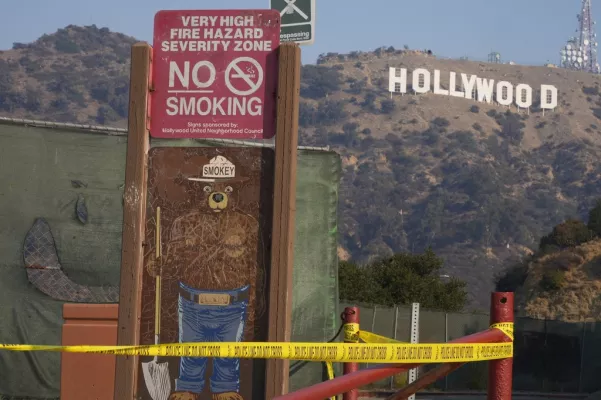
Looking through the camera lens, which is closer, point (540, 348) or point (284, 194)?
point (284, 194)

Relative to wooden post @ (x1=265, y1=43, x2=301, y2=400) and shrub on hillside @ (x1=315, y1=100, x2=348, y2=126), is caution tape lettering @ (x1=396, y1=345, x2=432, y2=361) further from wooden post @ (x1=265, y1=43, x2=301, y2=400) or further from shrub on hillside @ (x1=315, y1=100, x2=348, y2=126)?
shrub on hillside @ (x1=315, y1=100, x2=348, y2=126)

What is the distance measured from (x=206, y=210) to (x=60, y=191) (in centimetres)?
605

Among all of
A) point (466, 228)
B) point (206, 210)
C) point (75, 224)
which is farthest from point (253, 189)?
point (466, 228)

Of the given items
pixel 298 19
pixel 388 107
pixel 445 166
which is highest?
pixel 388 107

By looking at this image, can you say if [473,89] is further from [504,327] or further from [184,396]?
[504,327]

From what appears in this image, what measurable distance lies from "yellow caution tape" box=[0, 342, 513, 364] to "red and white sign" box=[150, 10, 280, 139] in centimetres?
173

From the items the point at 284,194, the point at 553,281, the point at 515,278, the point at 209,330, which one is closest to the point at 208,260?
the point at 209,330

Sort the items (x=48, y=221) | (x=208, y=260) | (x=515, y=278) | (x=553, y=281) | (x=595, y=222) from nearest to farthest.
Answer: (x=208, y=260)
(x=48, y=221)
(x=553, y=281)
(x=515, y=278)
(x=595, y=222)

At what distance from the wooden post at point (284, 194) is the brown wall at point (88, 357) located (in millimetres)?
2332

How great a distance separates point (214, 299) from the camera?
23.7ft

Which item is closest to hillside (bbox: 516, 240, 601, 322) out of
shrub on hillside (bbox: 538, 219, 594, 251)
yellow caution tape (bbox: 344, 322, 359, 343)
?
shrub on hillside (bbox: 538, 219, 594, 251)

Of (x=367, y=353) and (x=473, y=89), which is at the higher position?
(x=473, y=89)

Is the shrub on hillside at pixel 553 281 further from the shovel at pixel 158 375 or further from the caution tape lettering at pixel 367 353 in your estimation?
the caution tape lettering at pixel 367 353

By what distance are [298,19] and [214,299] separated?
5008 millimetres
